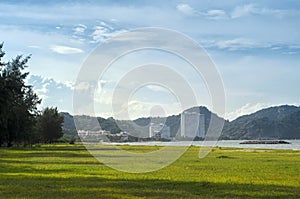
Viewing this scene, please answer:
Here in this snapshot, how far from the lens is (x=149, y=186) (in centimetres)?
2914

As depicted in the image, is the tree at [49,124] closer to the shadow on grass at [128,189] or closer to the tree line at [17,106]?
the tree line at [17,106]

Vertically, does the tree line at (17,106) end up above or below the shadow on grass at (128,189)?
above

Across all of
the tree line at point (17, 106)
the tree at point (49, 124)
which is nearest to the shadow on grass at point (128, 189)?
the tree line at point (17, 106)

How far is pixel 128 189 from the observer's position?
2739 cm

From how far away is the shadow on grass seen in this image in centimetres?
2462

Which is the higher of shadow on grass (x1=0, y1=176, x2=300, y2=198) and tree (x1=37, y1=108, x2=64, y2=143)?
tree (x1=37, y1=108, x2=64, y2=143)

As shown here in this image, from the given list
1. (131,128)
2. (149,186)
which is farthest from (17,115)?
(149,186)

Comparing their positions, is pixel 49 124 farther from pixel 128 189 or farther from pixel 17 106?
pixel 128 189

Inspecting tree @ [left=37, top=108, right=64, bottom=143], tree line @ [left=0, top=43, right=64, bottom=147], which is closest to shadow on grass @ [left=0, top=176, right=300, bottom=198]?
tree line @ [left=0, top=43, right=64, bottom=147]

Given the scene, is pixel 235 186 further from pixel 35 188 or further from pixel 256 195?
pixel 35 188

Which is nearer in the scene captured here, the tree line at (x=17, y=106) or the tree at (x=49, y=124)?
the tree line at (x=17, y=106)

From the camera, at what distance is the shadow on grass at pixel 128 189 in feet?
80.8

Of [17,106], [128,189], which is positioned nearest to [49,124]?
[17,106]

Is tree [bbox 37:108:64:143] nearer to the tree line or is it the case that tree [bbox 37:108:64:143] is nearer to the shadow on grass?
the tree line
